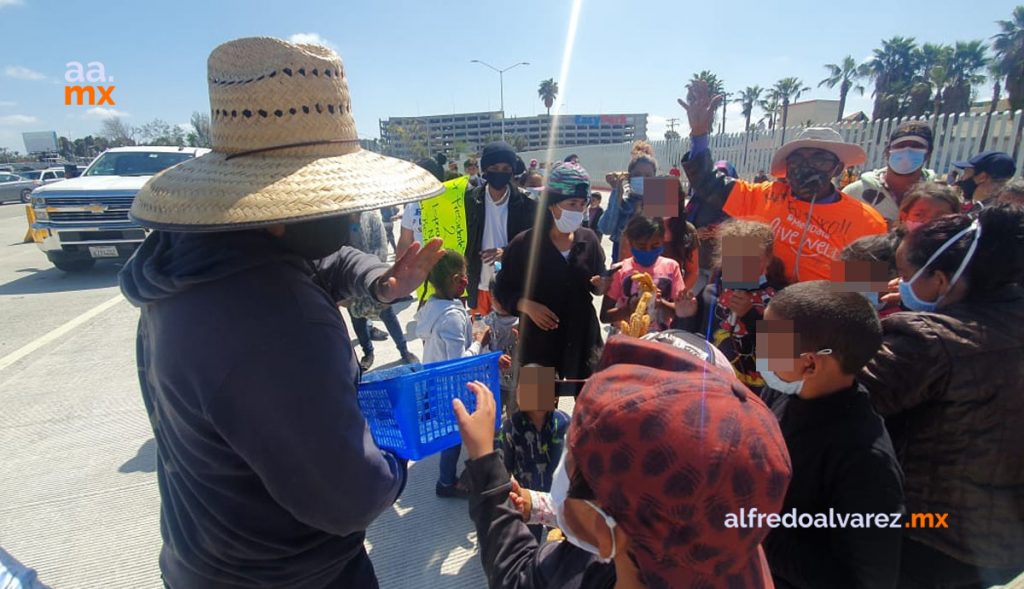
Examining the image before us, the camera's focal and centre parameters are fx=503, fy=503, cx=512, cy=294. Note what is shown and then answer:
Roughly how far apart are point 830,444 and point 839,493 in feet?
0.40

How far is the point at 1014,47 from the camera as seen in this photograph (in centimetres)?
3319

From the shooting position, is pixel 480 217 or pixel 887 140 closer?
pixel 480 217

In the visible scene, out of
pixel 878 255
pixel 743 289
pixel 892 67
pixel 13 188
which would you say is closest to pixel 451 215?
pixel 743 289

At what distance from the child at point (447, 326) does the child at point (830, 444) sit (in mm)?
1757

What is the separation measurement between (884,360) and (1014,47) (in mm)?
47941

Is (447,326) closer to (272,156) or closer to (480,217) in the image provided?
(480,217)

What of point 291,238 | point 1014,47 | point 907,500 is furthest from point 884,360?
point 1014,47

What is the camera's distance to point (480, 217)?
13.6ft

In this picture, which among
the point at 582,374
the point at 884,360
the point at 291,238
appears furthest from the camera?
the point at 582,374

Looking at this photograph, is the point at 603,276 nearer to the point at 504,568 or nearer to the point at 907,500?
the point at 907,500

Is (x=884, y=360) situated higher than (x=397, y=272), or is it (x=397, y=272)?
(x=397, y=272)

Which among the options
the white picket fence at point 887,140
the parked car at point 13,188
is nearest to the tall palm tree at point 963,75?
the white picket fence at point 887,140

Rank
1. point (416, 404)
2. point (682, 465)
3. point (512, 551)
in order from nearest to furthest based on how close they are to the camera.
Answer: point (682, 465) → point (512, 551) → point (416, 404)

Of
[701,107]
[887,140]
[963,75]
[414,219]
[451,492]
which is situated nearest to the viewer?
[701,107]
